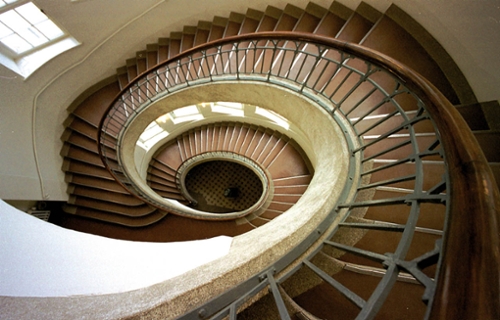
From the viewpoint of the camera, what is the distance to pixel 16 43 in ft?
13.5

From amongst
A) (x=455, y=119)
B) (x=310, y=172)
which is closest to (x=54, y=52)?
(x=455, y=119)

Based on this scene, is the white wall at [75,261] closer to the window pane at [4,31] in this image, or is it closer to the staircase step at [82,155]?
the staircase step at [82,155]

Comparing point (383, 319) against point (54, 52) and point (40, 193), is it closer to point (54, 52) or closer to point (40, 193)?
point (40, 193)

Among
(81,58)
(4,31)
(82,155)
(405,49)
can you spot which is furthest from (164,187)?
(405,49)

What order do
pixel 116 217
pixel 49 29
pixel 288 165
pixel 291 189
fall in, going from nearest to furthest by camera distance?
pixel 49 29
pixel 116 217
pixel 291 189
pixel 288 165

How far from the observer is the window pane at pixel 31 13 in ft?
12.6

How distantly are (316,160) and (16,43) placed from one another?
5786mm

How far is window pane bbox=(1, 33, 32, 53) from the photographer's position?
3.98 m

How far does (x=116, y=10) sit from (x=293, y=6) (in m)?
3.67

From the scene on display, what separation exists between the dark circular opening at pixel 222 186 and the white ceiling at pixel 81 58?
463 cm

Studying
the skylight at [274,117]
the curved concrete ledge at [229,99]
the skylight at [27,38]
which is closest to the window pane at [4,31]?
the skylight at [27,38]

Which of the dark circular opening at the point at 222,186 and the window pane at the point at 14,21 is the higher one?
the window pane at the point at 14,21

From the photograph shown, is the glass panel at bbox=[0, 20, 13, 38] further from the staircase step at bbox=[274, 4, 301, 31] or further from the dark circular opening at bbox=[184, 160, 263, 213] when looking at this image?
the dark circular opening at bbox=[184, 160, 263, 213]

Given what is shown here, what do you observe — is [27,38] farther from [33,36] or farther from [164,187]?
[164,187]
